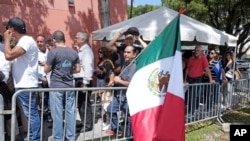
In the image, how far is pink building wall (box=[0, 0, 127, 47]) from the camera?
990cm

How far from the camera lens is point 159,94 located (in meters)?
4.53

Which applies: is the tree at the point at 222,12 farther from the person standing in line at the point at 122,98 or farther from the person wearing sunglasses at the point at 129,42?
the person standing in line at the point at 122,98

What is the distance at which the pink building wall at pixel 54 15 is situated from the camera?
9.90 m

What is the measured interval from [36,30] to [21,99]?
18.9 feet

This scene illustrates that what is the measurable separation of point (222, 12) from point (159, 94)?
73.9ft

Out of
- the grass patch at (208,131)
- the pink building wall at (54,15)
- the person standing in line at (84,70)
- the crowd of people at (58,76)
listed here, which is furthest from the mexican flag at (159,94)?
the pink building wall at (54,15)

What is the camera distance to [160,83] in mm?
4535

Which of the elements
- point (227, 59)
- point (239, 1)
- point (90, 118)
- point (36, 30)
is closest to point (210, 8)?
point (239, 1)

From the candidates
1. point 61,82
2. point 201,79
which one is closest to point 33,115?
point 61,82

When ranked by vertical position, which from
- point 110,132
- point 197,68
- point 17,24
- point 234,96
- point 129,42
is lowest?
point 110,132

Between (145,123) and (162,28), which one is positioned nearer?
(145,123)

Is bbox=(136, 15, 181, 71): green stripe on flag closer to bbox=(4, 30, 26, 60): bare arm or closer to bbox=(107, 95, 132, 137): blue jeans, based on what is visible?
bbox=(107, 95, 132, 137): blue jeans

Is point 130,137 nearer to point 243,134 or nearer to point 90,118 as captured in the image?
point 90,118

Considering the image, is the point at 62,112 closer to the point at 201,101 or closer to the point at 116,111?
the point at 116,111
